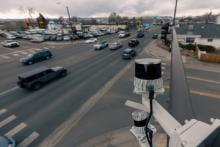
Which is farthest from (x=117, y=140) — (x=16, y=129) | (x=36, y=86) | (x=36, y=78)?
(x=36, y=78)

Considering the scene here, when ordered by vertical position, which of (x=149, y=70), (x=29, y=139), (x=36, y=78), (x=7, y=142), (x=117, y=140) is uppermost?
(x=149, y=70)

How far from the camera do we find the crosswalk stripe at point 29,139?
8.73 meters

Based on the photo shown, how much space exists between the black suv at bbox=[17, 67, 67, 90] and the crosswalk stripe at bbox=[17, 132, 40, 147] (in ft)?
22.3

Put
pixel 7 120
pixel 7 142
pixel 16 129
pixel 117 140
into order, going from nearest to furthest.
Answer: pixel 7 142
pixel 117 140
pixel 16 129
pixel 7 120

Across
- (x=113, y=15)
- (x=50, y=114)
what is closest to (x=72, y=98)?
(x=50, y=114)

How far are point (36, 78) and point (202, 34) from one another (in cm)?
3928

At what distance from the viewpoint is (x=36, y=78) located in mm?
15500

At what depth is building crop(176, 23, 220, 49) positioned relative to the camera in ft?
118

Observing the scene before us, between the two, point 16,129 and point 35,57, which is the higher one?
point 35,57

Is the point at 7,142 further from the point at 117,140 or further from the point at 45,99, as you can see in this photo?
the point at 117,140

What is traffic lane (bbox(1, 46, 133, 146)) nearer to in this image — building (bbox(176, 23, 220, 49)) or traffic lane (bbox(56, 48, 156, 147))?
traffic lane (bbox(56, 48, 156, 147))

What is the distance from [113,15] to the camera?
131 meters

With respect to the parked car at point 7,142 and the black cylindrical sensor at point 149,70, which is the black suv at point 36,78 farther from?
the black cylindrical sensor at point 149,70

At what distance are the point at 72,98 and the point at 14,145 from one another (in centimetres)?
583
